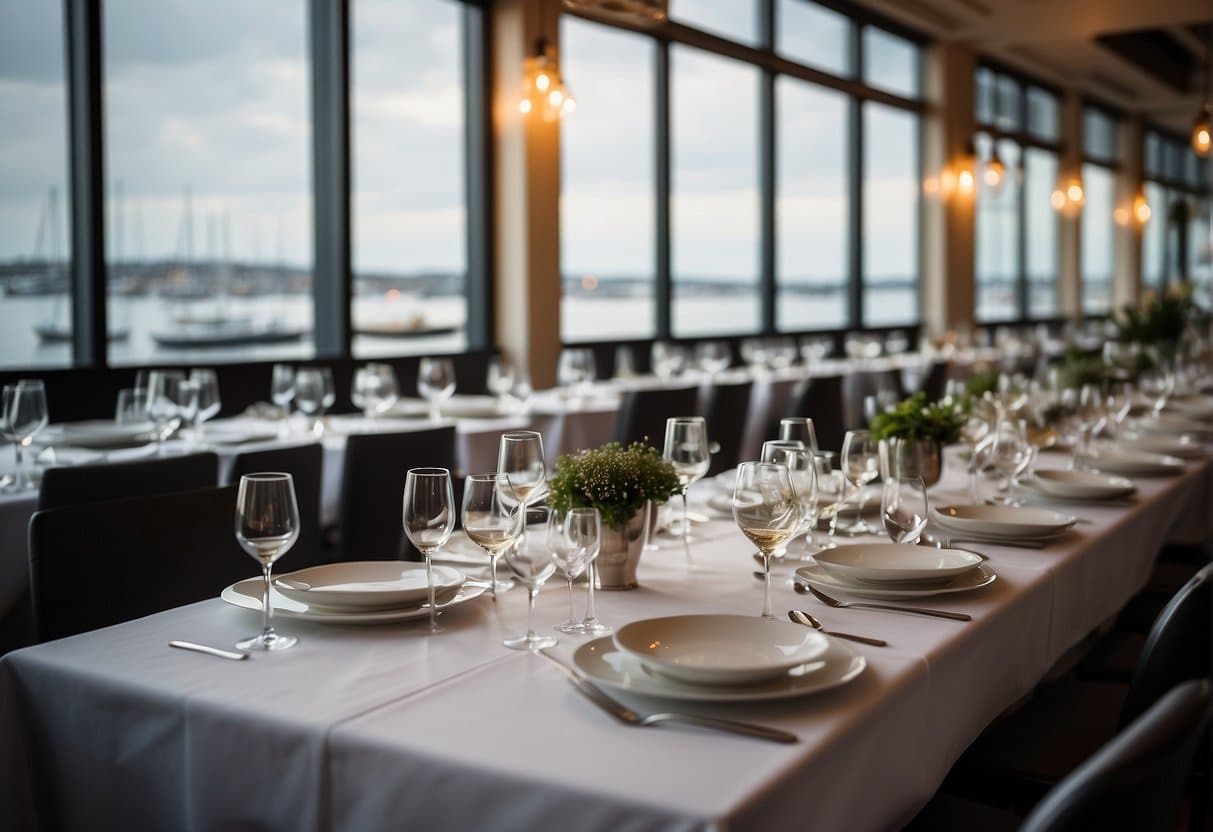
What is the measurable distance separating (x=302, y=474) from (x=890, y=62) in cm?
935

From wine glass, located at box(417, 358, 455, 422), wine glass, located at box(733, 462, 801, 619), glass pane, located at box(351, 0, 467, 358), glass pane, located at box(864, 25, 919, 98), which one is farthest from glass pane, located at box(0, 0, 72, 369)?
glass pane, located at box(864, 25, 919, 98)

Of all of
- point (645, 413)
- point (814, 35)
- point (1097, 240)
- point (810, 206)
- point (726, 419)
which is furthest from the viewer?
point (1097, 240)

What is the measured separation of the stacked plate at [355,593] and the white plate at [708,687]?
328 millimetres

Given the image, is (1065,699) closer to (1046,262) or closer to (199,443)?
(199,443)

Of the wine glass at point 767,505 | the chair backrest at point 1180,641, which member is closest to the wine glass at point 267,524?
the wine glass at point 767,505

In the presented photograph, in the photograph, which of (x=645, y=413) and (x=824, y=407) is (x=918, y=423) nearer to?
(x=645, y=413)

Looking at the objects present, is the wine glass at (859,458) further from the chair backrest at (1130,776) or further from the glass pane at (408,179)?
the glass pane at (408,179)

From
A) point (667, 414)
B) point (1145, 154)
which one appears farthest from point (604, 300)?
point (1145, 154)

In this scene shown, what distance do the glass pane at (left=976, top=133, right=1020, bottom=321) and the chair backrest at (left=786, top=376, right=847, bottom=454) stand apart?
24.0 ft

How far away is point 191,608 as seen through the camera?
188 cm

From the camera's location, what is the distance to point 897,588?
192 centimetres

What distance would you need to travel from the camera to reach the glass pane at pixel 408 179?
6512mm

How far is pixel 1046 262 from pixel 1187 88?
2.73m

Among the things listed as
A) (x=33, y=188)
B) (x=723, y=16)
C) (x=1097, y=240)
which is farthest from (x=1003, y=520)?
(x=1097, y=240)
